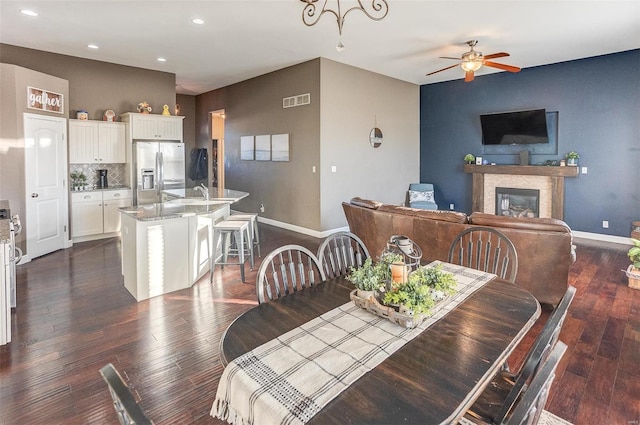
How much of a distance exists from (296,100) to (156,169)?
9.30ft

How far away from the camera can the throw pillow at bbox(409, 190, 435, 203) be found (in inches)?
311

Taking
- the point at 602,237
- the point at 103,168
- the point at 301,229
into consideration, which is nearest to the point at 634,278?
the point at 602,237

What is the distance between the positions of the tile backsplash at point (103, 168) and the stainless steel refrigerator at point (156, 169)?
1.89 ft

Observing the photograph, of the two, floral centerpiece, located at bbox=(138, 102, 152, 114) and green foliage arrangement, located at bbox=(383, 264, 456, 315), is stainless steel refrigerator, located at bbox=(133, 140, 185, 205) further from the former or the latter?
green foliage arrangement, located at bbox=(383, 264, 456, 315)

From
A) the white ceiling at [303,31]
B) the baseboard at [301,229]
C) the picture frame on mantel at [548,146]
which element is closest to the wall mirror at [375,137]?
the white ceiling at [303,31]

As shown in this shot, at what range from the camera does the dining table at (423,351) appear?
101 cm

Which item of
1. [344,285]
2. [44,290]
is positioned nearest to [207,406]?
[344,285]

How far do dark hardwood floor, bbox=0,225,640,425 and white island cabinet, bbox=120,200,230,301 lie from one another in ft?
0.53

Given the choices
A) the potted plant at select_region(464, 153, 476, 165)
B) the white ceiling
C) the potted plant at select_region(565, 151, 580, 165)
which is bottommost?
the potted plant at select_region(565, 151, 580, 165)

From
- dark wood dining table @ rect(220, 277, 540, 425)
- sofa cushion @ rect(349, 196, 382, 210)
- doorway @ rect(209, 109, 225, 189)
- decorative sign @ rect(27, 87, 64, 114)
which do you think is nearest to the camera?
dark wood dining table @ rect(220, 277, 540, 425)

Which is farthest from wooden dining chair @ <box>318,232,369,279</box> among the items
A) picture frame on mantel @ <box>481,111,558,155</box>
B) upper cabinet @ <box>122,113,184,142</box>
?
picture frame on mantel @ <box>481,111,558,155</box>

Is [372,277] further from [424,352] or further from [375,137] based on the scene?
[375,137]

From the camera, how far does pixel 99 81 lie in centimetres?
640

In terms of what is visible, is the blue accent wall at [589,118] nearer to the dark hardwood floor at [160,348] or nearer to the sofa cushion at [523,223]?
the dark hardwood floor at [160,348]
